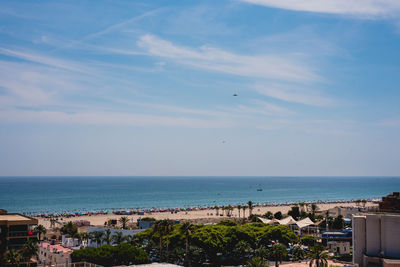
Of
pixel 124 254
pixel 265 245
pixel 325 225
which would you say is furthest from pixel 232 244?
pixel 325 225

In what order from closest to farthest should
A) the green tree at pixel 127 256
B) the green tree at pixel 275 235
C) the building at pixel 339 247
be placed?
the green tree at pixel 127 256 → the green tree at pixel 275 235 → the building at pixel 339 247

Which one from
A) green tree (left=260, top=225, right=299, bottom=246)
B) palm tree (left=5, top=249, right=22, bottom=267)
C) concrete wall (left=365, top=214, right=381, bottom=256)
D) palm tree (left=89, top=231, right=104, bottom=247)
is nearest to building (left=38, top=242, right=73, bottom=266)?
palm tree (left=89, top=231, right=104, bottom=247)

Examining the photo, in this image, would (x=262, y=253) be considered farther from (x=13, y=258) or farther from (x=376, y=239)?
(x=13, y=258)

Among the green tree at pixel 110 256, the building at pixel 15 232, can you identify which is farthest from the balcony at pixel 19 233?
the green tree at pixel 110 256

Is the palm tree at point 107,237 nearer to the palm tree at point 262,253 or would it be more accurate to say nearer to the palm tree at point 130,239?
the palm tree at point 130,239

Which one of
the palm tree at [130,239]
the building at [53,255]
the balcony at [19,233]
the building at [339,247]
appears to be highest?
the balcony at [19,233]

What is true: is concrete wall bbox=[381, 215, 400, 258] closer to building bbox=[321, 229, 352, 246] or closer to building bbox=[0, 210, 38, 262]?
building bbox=[321, 229, 352, 246]

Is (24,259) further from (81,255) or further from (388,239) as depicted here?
(388,239)

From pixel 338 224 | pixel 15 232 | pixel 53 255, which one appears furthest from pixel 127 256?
pixel 338 224
